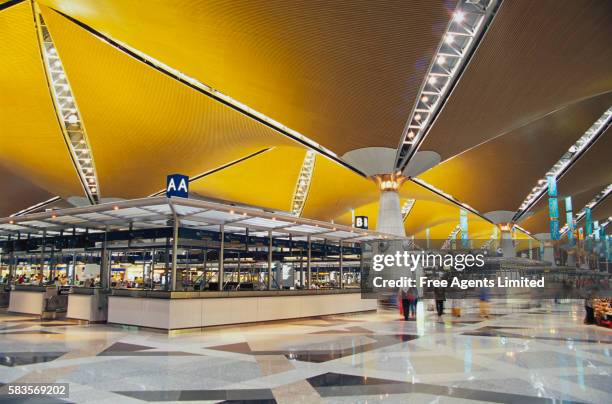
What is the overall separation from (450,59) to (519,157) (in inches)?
859

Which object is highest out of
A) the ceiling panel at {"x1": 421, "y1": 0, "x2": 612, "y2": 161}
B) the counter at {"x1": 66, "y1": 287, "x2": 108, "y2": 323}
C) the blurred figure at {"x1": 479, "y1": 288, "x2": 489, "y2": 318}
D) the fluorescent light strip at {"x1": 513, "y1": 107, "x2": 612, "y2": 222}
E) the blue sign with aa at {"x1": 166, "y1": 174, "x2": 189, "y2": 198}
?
the fluorescent light strip at {"x1": 513, "y1": 107, "x2": 612, "y2": 222}

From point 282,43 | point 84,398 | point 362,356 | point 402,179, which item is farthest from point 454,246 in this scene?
point 84,398

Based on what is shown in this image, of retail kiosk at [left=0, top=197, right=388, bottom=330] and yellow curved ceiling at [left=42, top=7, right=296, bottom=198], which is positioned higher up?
yellow curved ceiling at [left=42, top=7, right=296, bottom=198]

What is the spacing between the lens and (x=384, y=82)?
22297 mm

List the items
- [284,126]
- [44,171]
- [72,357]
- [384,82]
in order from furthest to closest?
1. [44,171]
2. [284,126]
3. [384,82]
4. [72,357]

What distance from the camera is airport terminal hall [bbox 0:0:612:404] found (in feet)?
25.0

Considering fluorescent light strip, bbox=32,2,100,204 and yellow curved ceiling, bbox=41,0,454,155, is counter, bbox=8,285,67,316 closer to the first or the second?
yellow curved ceiling, bbox=41,0,454,155

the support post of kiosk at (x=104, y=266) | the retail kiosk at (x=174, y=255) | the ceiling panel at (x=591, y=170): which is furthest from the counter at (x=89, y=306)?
the ceiling panel at (x=591, y=170)

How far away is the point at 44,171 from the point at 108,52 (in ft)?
56.7

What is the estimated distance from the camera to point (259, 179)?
4475 centimetres

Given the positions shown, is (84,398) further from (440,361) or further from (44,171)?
(44,171)

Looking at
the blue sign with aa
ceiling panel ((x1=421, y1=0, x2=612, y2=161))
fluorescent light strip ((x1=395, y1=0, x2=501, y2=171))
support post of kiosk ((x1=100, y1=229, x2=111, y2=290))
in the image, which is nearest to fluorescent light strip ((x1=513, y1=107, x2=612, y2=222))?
ceiling panel ((x1=421, y1=0, x2=612, y2=161))

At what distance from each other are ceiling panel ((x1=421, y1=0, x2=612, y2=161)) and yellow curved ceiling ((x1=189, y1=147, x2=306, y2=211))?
57.0 feet

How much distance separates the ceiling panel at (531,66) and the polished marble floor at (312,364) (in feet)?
36.0
